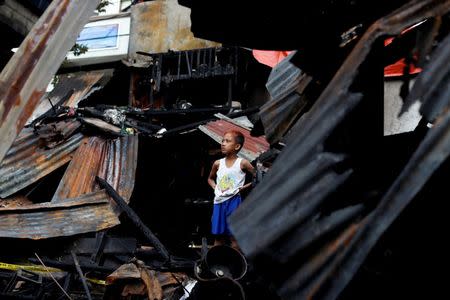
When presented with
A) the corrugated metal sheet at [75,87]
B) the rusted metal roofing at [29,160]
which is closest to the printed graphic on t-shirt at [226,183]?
the rusted metal roofing at [29,160]

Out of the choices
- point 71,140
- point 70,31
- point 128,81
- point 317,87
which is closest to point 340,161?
point 317,87

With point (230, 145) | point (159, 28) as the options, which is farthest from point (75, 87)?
point (230, 145)

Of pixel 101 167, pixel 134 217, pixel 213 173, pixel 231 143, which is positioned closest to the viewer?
pixel 231 143

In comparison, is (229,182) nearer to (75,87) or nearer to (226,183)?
(226,183)

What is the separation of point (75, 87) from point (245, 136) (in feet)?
32.2

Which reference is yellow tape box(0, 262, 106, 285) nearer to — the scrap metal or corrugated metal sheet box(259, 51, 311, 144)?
corrugated metal sheet box(259, 51, 311, 144)

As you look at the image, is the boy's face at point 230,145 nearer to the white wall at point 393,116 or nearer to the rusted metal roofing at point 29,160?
the white wall at point 393,116

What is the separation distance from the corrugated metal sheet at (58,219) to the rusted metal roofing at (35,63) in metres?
5.27

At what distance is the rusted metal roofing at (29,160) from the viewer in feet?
27.5

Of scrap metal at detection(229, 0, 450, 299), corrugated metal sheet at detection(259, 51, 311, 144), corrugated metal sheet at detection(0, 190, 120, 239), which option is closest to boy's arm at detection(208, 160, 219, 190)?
corrugated metal sheet at detection(0, 190, 120, 239)

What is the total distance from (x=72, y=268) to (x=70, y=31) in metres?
4.61

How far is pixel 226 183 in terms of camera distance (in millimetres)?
6535

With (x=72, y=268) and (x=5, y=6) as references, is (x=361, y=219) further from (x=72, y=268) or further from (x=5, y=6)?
(x=5, y=6)

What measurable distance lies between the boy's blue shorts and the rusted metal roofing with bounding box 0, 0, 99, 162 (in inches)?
164
